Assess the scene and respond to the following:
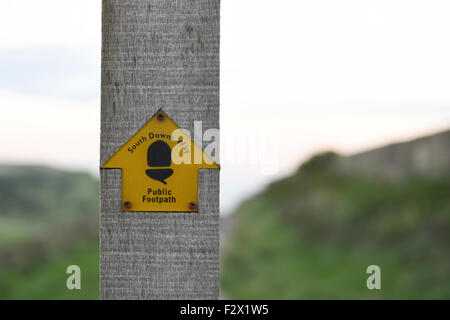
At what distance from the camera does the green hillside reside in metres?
7.71

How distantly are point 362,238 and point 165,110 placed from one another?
26.1 feet

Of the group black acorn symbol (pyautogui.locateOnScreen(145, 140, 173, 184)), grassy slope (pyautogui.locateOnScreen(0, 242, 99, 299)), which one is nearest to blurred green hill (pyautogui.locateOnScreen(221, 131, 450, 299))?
grassy slope (pyautogui.locateOnScreen(0, 242, 99, 299))

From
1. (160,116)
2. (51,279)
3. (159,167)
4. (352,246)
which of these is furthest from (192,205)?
(51,279)

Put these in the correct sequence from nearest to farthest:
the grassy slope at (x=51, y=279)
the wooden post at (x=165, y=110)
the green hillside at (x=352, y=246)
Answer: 1. the wooden post at (x=165, y=110)
2. the green hillside at (x=352, y=246)
3. the grassy slope at (x=51, y=279)

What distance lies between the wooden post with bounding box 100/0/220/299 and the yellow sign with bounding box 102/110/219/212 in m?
0.02

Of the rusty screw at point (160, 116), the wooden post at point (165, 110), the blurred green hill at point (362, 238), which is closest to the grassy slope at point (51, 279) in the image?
the blurred green hill at point (362, 238)

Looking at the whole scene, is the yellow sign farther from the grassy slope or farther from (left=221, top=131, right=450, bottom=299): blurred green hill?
the grassy slope

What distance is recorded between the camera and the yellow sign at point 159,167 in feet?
6.49

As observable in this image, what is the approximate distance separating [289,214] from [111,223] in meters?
11.3

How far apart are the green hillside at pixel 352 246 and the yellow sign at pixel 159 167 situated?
5.95 m

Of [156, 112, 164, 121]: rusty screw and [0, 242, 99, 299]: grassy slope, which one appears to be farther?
[0, 242, 99, 299]: grassy slope

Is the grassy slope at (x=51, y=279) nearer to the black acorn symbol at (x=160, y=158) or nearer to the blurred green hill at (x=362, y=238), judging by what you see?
the blurred green hill at (x=362, y=238)

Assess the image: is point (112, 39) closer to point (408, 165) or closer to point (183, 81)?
point (183, 81)

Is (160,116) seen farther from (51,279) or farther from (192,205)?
(51,279)
